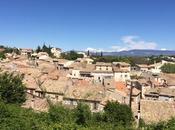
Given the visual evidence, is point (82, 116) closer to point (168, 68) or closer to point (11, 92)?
point (11, 92)

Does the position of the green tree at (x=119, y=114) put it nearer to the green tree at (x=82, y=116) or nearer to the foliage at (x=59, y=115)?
the green tree at (x=82, y=116)

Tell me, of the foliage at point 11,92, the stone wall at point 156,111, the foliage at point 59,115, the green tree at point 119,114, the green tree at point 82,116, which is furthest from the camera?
the foliage at point 11,92

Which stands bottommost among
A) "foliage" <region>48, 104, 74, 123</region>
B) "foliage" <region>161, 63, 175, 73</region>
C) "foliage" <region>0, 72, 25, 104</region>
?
"foliage" <region>161, 63, 175, 73</region>

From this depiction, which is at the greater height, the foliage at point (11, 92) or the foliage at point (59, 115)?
the foliage at point (11, 92)

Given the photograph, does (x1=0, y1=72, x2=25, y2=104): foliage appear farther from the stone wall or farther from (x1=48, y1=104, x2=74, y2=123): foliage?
the stone wall

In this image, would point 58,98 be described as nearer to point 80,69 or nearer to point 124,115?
point 124,115

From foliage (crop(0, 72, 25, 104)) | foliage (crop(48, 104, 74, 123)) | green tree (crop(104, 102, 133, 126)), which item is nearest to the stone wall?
green tree (crop(104, 102, 133, 126))

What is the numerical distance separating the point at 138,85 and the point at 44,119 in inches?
1393

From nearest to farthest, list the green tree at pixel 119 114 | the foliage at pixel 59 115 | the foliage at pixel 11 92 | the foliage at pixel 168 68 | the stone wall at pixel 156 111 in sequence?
the foliage at pixel 59 115 < the green tree at pixel 119 114 < the stone wall at pixel 156 111 < the foliage at pixel 11 92 < the foliage at pixel 168 68

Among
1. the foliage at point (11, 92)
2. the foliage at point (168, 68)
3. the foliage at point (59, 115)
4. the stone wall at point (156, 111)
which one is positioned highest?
the foliage at point (11, 92)

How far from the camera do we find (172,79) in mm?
87062

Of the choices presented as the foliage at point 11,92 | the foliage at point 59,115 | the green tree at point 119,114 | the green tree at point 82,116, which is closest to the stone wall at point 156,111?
the green tree at point 119,114

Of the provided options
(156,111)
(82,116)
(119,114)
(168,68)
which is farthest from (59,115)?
(168,68)

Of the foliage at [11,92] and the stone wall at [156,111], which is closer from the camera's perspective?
the stone wall at [156,111]
